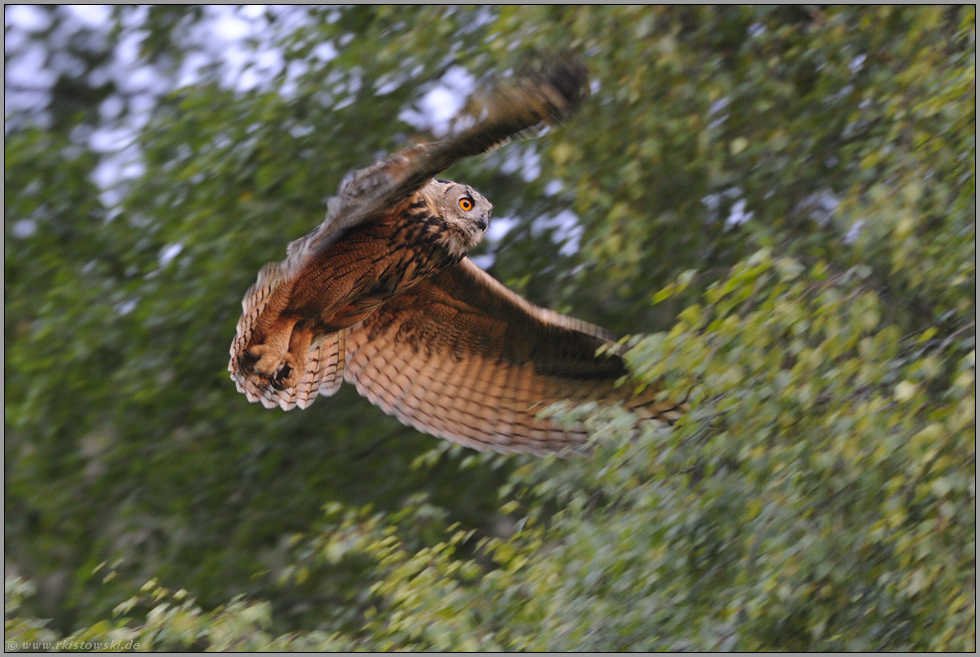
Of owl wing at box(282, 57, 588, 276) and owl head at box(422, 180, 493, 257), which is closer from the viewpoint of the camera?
owl wing at box(282, 57, 588, 276)

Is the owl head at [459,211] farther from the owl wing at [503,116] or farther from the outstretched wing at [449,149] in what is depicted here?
the owl wing at [503,116]

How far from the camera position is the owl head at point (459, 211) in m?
3.25

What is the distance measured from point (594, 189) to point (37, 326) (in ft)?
8.15

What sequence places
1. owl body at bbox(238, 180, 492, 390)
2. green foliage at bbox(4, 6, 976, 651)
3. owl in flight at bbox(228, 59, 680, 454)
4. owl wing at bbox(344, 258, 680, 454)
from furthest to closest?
owl wing at bbox(344, 258, 680, 454) < owl body at bbox(238, 180, 492, 390) < owl in flight at bbox(228, 59, 680, 454) < green foliage at bbox(4, 6, 976, 651)

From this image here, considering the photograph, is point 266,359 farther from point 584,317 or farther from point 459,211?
point 584,317

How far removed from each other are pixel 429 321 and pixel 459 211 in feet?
2.90

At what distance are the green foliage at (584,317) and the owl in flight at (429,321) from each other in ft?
0.68

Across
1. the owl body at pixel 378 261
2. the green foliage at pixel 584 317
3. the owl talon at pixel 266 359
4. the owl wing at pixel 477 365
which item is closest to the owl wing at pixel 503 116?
the green foliage at pixel 584 317

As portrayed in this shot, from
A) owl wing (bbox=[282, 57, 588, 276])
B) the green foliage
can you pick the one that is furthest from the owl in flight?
the green foliage

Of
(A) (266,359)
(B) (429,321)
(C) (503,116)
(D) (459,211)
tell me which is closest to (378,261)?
(D) (459,211)

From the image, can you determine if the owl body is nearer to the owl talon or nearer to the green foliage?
the owl talon

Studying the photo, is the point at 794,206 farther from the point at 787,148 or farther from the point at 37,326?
the point at 37,326

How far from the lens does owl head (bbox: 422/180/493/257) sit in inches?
128

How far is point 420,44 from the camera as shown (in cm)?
413
